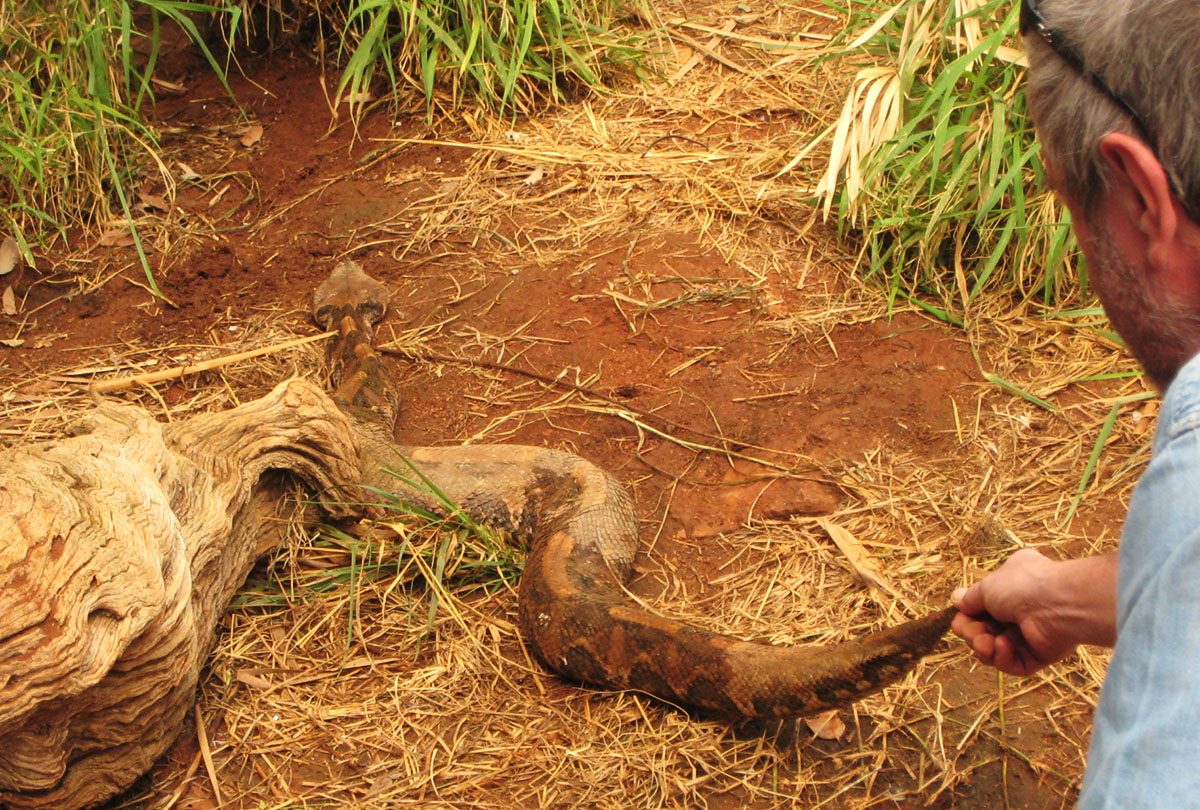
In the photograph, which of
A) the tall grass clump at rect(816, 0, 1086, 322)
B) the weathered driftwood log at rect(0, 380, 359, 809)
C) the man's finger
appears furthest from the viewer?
the tall grass clump at rect(816, 0, 1086, 322)

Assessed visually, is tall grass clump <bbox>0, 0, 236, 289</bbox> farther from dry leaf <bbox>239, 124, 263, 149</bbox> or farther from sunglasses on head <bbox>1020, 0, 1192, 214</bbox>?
sunglasses on head <bbox>1020, 0, 1192, 214</bbox>

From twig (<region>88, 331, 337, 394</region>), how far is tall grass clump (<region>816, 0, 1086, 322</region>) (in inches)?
89.0

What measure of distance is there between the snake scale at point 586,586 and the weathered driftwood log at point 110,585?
0.66m

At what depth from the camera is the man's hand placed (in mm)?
1595

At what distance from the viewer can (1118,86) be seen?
4.32 ft

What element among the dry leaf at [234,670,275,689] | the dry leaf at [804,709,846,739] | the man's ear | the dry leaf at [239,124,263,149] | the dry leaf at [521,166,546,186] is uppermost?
the man's ear

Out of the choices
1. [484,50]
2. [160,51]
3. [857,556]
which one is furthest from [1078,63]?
[160,51]

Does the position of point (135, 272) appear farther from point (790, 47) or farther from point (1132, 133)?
point (1132, 133)

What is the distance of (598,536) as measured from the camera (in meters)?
3.26

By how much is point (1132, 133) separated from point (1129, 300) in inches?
9.4

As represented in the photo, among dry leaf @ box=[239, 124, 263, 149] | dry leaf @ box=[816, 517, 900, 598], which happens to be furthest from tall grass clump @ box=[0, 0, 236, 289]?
dry leaf @ box=[816, 517, 900, 598]

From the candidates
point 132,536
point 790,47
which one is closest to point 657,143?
point 790,47

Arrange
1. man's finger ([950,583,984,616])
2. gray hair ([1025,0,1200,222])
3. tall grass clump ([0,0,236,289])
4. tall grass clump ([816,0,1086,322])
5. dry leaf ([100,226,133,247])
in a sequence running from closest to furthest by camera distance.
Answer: gray hair ([1025,0,1200,222]) < man's finger ([950,583,984,616]) < tall grass clump ([816,0,1086,322]) < tall grass clump ([0,0,236,289]) < dry leaf ([100,226,133,247])

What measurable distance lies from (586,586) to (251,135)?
3.43m
